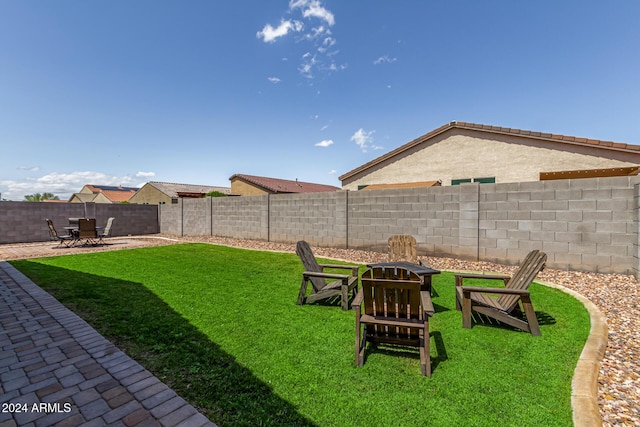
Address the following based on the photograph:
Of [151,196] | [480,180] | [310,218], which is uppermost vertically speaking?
[151,196]

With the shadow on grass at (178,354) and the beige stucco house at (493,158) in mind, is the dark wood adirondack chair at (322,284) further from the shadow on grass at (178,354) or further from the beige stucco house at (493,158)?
the beige stucco house at (493,158)

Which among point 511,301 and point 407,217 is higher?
point 407,217

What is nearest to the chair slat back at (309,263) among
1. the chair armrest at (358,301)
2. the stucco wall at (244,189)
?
the chair armrest at (358,301)

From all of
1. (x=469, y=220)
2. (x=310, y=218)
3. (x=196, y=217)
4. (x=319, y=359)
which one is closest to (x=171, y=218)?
(x=196, y=217)

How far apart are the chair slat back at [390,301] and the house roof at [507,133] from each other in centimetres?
1473

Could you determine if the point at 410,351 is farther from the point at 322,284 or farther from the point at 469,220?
the point at 469,220

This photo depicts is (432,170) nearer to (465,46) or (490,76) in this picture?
(490,76)

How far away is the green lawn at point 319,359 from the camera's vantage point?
2184mm

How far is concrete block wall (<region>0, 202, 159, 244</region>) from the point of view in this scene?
13945 millimetres

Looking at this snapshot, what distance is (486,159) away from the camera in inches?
577

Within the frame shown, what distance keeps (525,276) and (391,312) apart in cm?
250

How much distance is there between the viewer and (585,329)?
374cm

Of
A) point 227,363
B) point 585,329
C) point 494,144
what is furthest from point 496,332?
point 494,144

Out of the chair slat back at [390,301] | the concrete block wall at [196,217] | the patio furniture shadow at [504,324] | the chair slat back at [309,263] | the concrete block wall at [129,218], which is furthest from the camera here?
the concrete block wall at [129,218]
